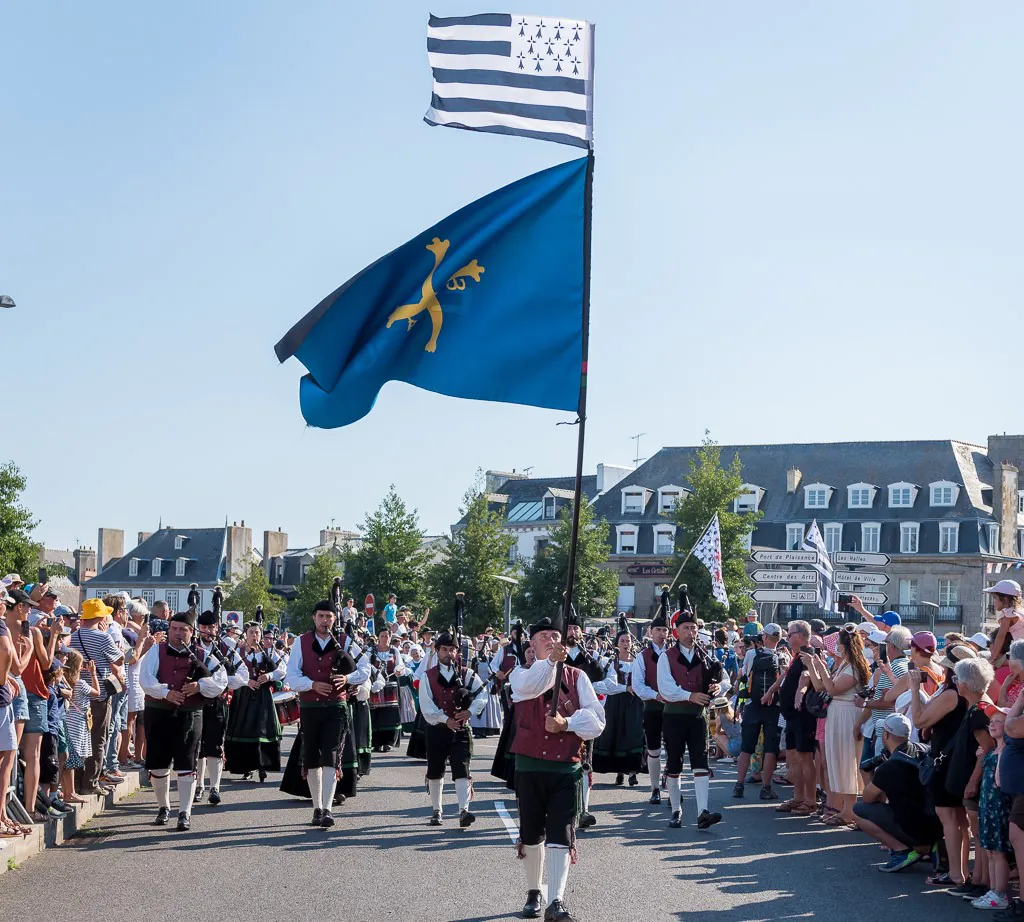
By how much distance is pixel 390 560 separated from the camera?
202ft

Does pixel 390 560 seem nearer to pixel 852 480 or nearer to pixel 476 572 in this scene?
pixel 476 572

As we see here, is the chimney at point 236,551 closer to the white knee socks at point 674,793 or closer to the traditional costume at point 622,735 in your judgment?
the traditional costume at point 622,735

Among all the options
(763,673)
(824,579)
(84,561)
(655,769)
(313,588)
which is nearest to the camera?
(655,769)

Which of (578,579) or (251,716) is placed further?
(578,579)

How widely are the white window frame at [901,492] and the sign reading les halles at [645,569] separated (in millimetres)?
11577

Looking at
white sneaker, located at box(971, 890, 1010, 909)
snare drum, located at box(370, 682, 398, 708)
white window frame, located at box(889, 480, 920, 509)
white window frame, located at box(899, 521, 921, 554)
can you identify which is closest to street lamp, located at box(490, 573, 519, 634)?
white window frame, located at box(899, 521, 921, 554)

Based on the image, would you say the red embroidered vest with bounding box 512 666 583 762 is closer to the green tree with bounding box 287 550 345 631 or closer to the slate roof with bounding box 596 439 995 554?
the slate roof with bounding box 596 439 995 554

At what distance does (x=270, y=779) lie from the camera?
58.9 feet

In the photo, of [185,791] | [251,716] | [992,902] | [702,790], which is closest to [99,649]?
[185,791]

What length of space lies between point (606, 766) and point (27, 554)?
1547 inches

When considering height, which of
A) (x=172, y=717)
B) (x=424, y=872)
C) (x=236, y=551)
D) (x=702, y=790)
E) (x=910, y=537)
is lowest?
(x=424, y=872)

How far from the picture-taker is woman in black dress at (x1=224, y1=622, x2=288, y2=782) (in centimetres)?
1727

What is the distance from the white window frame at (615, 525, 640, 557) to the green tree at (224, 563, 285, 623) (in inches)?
775

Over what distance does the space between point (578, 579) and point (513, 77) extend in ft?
176
